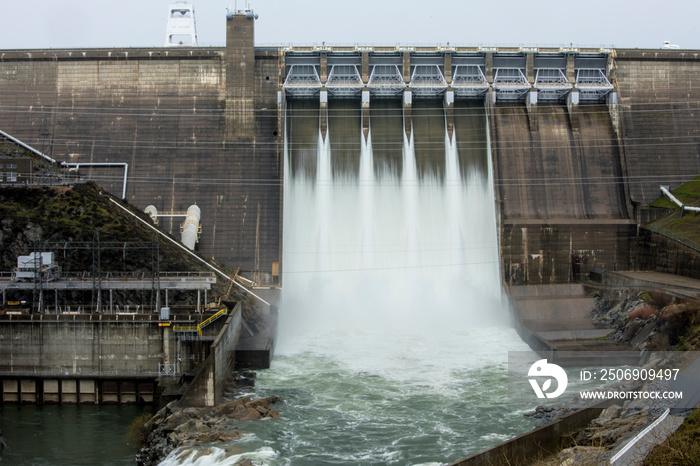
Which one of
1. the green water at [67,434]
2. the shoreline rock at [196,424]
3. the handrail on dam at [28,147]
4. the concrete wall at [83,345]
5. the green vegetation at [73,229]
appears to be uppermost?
the handrail on dam at [28,147]

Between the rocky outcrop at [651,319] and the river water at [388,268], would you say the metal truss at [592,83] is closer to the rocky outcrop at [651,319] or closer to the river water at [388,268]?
the river water at [388,268]

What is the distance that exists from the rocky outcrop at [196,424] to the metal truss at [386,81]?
21144mm

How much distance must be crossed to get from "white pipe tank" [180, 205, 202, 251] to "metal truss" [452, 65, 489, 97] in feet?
50.4

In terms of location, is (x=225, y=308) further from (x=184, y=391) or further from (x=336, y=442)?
(x=336, y=442)

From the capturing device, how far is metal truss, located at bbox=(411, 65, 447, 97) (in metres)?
38.8

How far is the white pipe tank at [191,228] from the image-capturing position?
3403 centimetres

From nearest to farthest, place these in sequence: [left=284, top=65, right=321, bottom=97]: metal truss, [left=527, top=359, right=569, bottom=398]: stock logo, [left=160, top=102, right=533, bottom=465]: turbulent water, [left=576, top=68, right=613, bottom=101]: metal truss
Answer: [left=527, top=359, right=569, bottom=398]: stock logo → [left=160, top=102, right=533, bottom=465]: turbulent water → [left=284, top=65, right=321, bottom=97]: metal truss → [left=576, top=68, right=613, bottom=101]: metal truss

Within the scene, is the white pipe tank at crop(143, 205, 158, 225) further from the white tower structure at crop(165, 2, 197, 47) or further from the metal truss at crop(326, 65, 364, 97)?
the white tower structure at crop(165, 2, 197, 47)

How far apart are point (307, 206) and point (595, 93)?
1753 cm

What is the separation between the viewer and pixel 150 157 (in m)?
37.6

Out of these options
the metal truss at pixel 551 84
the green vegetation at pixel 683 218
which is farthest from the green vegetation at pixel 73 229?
the green vegetation at pixel 683 218

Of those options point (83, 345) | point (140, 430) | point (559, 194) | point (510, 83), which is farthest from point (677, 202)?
point (83, 345)

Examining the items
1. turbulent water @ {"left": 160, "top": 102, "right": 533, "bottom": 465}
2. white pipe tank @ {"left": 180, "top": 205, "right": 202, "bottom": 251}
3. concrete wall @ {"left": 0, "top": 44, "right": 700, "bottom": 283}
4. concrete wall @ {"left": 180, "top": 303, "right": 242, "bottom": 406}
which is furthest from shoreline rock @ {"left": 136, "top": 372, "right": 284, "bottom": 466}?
concrete wall @ {"left": 0, "top": 44, "right": 700, "bottom": 283}

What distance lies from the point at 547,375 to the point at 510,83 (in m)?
19.2
